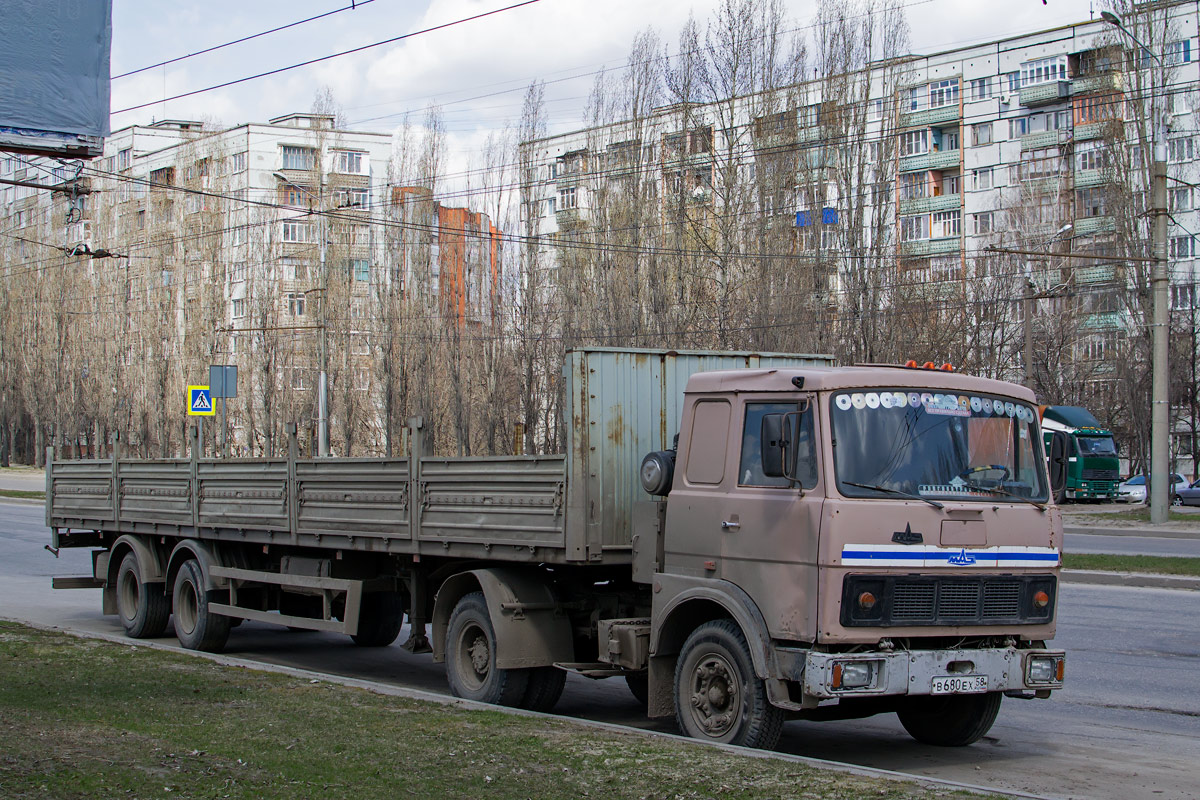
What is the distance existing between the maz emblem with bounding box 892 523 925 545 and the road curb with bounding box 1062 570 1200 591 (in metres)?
11.7

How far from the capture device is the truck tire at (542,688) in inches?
364

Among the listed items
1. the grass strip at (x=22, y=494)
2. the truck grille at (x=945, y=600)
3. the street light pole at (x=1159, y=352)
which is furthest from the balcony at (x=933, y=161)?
the truck grille at (x=945, y=600)

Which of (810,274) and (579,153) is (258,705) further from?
(579,153)

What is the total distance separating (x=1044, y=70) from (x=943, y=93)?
203 inches

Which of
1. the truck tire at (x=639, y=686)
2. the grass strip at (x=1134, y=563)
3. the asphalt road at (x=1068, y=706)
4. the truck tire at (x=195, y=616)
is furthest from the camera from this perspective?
the grass strip at (x=1134, y=563)

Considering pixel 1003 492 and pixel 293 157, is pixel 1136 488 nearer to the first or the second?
pixel 293 157

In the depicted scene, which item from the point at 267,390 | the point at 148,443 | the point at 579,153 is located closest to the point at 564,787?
the point at 579,153

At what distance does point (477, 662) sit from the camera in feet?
30.9

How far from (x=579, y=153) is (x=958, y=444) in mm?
39189

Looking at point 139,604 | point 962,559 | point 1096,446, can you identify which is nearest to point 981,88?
point 1096,446

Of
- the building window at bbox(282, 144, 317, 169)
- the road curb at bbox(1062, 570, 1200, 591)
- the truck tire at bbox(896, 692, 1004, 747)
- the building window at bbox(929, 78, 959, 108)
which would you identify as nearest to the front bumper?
the truck tire at bbox(896, 692, 1004, 747)

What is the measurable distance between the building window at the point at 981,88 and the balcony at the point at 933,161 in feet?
9.50

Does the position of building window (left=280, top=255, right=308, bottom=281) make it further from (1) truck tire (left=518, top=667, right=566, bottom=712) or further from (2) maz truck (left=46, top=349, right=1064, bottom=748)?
(1) truck tire (left=518, top=667, right=566, bottom=712)

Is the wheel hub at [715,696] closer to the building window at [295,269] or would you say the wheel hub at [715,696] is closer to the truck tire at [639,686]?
the truck tire at [639,686]
